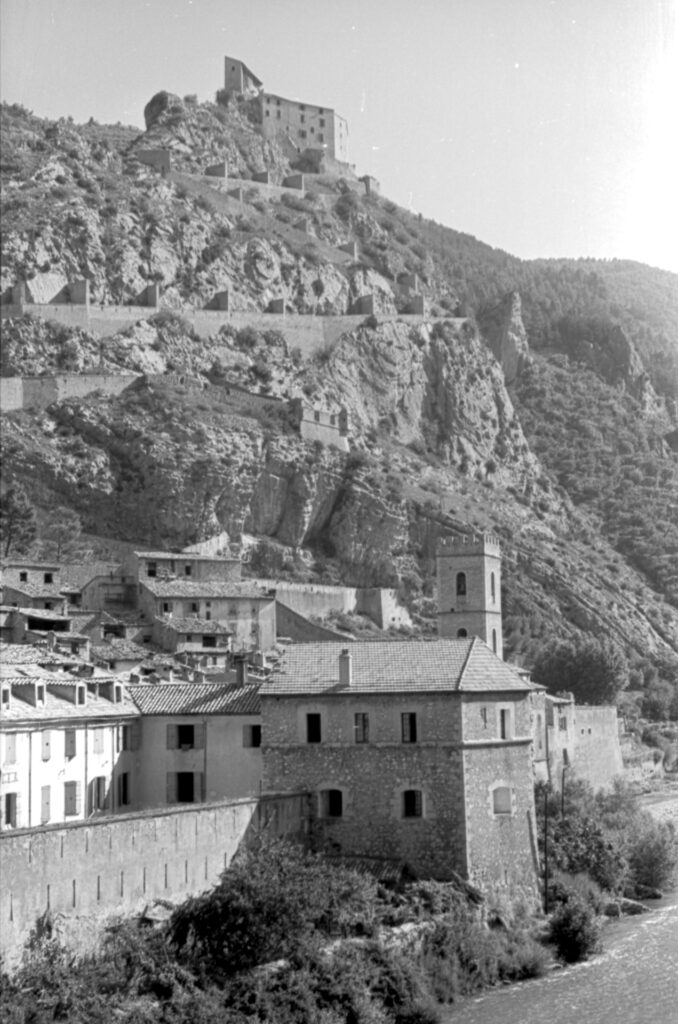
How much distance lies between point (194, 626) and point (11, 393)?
121ft

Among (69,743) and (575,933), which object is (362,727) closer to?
(575,933)

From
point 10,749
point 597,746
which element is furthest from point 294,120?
point 10,749

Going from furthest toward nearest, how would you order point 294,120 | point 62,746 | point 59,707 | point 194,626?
point 294,120
point 194,626
point 59,707
point 62,746

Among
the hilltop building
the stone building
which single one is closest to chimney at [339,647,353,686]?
the stone building

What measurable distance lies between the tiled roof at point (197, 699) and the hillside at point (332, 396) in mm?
52789

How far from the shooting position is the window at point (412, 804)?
43094 mm

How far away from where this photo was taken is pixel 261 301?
140750mm

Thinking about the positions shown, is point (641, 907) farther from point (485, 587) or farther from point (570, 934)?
point (485, 587)

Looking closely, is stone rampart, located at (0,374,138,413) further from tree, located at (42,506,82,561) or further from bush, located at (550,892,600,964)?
bush, located at (550,892,600,964)

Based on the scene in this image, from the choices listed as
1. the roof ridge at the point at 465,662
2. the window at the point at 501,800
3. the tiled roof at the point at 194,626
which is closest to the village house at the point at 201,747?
the roof ridge at the point at 465,662

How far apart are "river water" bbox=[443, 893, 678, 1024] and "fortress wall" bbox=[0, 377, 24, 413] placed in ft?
250

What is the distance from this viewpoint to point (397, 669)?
45.2 metres

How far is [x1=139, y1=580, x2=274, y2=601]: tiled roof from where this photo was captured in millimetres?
85062

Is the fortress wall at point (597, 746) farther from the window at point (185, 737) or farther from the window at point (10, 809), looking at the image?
the window at point (10, 809)
